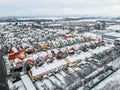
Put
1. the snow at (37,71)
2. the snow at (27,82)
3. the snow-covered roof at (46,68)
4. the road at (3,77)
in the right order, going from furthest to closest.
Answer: the snow-covered roof at (46,68)
the snow at (37,71)
the road at (3,77)
the snow at (27,82)

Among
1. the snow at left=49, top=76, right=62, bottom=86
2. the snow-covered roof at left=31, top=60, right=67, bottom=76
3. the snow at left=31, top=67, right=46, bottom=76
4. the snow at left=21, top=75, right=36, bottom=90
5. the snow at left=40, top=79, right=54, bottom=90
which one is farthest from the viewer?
the snow-covered roof at left=31, top=60, right=67, bottom=76

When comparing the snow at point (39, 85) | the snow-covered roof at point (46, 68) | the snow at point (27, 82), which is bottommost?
the snow at point (39, 85)

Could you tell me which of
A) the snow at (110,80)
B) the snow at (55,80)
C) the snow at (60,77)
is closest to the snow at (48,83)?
the snow at (55,80)

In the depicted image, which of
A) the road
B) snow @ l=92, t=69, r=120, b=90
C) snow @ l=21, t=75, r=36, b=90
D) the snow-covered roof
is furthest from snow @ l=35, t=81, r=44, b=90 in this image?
snow @ l=92, t=69, r=120, b=90

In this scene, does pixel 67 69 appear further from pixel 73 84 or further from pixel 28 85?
pixel 28 85

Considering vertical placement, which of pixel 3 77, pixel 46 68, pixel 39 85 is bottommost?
pixel 3 77

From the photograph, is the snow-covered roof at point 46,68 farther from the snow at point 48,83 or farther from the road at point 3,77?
the road at point 3,77

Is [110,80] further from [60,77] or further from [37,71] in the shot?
[37,71]

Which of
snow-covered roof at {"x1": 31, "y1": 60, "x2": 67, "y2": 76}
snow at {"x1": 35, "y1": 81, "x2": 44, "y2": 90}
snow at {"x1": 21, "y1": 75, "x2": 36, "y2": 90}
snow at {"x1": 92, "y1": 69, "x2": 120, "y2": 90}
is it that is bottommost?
snow at {"x1": 35, "y1": 81, "x2": 44, "y2": 90}

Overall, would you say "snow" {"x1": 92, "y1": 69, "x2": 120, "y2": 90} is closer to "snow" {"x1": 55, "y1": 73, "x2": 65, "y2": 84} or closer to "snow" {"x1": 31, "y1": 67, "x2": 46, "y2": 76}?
"snow" {"x1": 55, "y1": 73, "x2": 65, "y2": 84}

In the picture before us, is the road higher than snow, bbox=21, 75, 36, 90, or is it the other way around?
snow, bbox=21, 75, 36, 90

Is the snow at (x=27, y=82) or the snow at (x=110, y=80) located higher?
the snow at (x=27, y=82)

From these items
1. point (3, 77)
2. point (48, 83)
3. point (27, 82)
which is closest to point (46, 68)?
point (48, 83)
